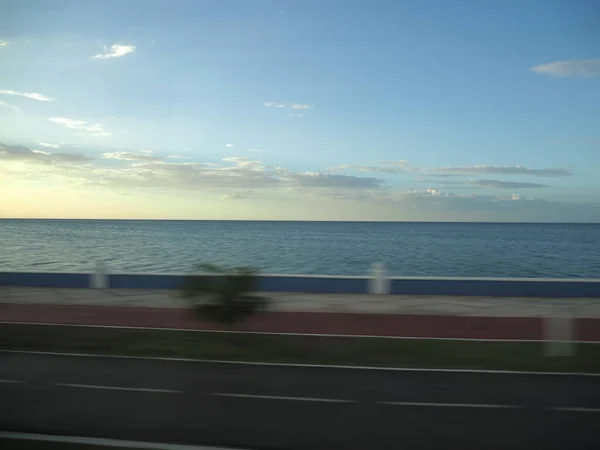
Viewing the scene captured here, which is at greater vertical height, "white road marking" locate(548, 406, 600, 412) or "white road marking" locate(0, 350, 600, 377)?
"white road marking" locate(548, 406, 600, 412)

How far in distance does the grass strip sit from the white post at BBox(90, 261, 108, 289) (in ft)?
27.6

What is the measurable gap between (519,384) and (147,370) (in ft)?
19.4

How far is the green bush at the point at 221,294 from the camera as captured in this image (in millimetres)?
12617

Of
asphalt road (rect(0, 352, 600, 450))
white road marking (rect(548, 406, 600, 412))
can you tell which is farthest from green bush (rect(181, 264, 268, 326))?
white road marking (rect(548, 406, 600, 412))

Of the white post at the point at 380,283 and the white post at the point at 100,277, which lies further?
the white post at the point at 100,277

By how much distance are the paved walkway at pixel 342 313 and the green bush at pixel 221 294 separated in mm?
704

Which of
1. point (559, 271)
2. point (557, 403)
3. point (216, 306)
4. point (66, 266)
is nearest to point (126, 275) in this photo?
point (216, 306)

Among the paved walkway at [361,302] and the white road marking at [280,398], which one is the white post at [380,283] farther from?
the white road marking at [280,398]

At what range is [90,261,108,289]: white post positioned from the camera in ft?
73.3

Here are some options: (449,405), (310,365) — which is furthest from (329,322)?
(449,405)

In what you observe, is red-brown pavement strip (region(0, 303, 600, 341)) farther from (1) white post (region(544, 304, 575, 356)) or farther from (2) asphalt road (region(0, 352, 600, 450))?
(2) asphalt road (region(0, 352, 600, 450))

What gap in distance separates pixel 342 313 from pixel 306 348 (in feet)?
16.2

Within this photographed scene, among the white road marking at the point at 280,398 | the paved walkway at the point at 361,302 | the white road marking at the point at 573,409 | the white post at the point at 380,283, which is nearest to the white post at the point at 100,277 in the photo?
the paved walkway at the point at 361,302

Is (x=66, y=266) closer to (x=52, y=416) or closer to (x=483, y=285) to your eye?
(x=483, y=285)
